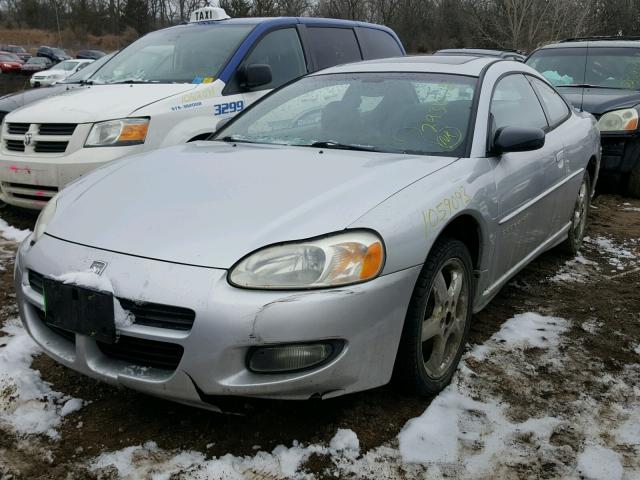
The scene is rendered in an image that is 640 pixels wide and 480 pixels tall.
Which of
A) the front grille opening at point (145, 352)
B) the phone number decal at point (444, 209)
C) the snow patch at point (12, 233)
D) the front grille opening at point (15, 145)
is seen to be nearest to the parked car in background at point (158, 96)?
the front grille opening at point (15, 145)

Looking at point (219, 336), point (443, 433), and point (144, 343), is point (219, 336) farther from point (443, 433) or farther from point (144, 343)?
point (443, 433)

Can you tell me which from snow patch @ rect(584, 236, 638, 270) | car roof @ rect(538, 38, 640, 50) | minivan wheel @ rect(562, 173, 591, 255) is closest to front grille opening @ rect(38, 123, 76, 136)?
minivan wheel @ rect(562, 173, 591, 255)

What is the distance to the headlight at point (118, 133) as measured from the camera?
178 inches

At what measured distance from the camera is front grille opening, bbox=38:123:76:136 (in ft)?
15.1

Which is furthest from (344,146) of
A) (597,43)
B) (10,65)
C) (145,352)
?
(10,65)

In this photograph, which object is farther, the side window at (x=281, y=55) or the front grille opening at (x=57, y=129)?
the side window at (x=281, y=55)

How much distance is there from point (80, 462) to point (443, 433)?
134 centimetres

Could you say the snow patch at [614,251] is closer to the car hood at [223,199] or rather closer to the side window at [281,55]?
the car hood at [223,199]

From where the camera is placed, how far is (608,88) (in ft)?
22.7

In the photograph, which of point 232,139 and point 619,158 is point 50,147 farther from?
point 619,158

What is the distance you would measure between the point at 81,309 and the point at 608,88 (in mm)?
6624

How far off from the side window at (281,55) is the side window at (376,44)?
101 centimetres

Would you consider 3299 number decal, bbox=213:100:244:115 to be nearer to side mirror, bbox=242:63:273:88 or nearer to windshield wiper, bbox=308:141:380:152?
side mirror, bbox=242:63:273:88

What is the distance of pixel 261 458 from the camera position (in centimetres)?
216
